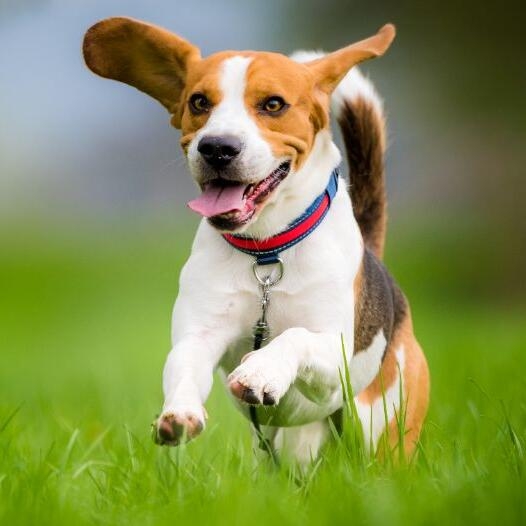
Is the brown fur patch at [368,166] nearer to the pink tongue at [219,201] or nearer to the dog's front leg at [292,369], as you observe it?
the dog's front leg at [292,369]

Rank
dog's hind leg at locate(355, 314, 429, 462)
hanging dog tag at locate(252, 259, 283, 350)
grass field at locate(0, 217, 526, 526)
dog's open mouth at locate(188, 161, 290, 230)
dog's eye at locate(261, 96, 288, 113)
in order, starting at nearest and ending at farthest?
grass field at locate(0, 217, 526, 526) → dog's open mouth at locate(188, 161, 290, 230) → dog's eye at locate(261, 96, 288, 113) → hanging dog tag at locate(252, 259, 283, 350) → dog's hind leg at locate(355, 314, 429, 462)

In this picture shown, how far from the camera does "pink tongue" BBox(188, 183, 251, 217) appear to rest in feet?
14.2

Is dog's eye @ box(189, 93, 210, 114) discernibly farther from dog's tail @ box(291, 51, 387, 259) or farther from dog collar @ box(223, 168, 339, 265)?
dog's tail @ box(291, 51, 387, 259)

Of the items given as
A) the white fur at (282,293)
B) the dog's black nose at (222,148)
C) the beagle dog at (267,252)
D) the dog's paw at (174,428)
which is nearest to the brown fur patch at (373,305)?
the beagle dog at (267,252)

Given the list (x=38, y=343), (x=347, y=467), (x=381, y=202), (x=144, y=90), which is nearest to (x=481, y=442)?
(x=347, y=467)

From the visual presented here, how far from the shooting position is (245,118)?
172 inches

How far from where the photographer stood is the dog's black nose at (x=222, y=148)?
13.9 ft

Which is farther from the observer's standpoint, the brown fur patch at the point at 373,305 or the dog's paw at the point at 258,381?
the brown fur patch at the point at 373,305

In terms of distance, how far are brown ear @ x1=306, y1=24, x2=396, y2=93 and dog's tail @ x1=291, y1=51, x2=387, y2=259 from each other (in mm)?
777

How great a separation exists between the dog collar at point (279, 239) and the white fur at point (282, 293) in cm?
3

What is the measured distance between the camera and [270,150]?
4336mm

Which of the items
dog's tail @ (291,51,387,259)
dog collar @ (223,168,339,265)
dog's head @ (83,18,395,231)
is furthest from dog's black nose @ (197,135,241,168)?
dog's tail @ (291,51,387,259)

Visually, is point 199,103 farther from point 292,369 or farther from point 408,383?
point 408,383

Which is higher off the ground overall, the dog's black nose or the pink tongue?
the dog's black nose
